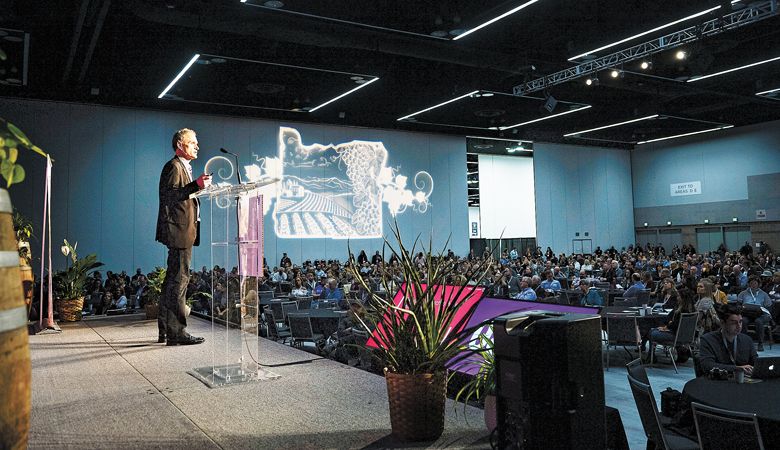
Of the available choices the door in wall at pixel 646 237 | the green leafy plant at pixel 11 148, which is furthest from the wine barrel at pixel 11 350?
the door in wall at pixel 646 237

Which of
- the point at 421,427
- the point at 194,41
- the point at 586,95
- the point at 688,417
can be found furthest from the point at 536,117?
the point at 421,427

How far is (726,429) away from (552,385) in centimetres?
147

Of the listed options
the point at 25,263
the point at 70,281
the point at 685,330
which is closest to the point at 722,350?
the point at 685,330

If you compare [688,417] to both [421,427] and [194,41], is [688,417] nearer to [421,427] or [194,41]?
[421,427]

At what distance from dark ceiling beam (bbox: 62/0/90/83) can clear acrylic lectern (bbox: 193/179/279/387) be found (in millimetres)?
6918

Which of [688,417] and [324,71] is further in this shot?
[324,71]

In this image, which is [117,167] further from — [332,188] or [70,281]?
[70,281]

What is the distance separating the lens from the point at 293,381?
3.06 m

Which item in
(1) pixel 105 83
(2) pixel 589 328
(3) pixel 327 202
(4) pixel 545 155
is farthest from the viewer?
(4) pixel 545 155

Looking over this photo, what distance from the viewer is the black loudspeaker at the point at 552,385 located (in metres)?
1.66

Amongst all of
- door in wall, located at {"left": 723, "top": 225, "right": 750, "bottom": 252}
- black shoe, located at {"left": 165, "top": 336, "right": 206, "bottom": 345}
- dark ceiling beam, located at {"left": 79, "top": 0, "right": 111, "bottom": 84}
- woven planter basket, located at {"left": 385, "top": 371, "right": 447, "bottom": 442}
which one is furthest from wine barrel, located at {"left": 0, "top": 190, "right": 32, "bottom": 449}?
door in wall, located at {"left": 723, "top": 225, "right": 750, "bottom": 252}

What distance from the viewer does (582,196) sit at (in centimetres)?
2353

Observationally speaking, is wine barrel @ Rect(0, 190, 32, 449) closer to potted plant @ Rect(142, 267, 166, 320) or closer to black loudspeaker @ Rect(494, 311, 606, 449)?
black loudspeaker @ Rect(494, 311, 606, 449)

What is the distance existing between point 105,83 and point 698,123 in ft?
63.2
